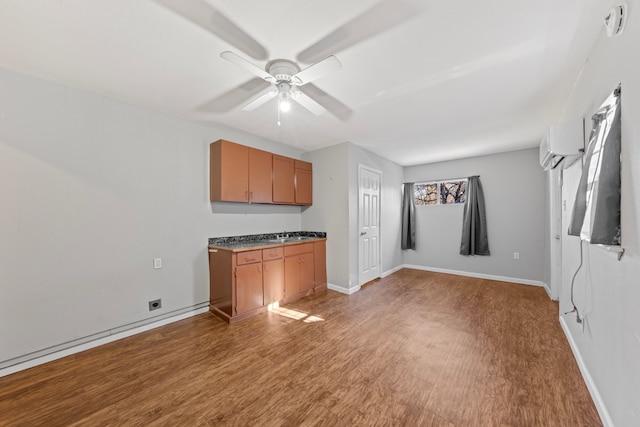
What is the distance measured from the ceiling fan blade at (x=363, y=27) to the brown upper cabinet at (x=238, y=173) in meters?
1.73

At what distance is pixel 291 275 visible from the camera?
3.56 m

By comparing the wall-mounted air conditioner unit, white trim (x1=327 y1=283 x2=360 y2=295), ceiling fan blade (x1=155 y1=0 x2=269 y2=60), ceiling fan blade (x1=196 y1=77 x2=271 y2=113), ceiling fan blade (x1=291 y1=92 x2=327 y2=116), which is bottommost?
white trim (x1=327 y1=283 x2=360 y2=295)

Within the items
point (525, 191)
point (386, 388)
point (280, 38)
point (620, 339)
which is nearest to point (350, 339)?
point (386, 388)

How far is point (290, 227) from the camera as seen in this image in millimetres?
4395

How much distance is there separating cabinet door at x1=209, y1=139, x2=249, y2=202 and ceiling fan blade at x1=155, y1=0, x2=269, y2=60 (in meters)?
1.57

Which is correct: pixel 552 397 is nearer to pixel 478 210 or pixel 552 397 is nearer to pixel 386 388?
pixel 386 388

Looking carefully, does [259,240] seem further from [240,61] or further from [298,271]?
[240,61]

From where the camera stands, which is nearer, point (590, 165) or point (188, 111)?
point (590, 165)

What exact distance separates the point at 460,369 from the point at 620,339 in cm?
103

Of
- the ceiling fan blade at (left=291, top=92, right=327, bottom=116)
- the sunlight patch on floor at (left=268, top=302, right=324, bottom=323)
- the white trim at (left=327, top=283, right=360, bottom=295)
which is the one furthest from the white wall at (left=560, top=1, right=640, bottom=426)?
the white trim at (left=327, top=283, right=360, bottom=295)

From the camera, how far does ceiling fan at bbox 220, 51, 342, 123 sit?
1.57 metres

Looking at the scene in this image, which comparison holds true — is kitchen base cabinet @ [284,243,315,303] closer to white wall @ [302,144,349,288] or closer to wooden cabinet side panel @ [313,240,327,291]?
wooden cabinet side panel @ [313,240,327,291]

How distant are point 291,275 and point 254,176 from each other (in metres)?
1.52

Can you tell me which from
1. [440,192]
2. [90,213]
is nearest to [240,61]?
[90,213]
